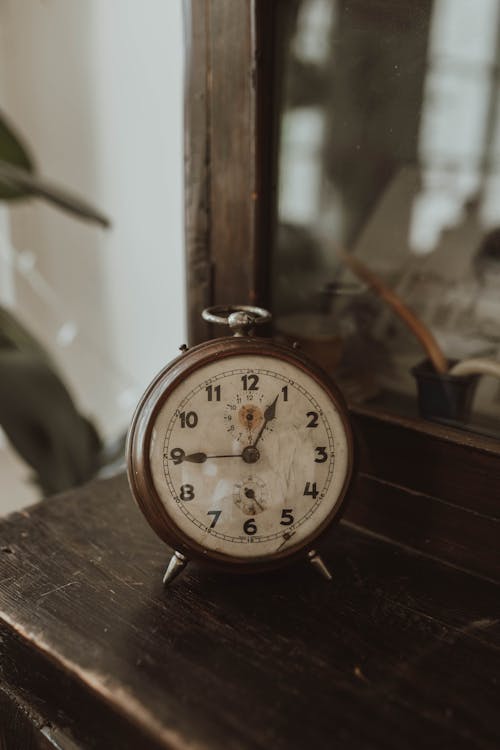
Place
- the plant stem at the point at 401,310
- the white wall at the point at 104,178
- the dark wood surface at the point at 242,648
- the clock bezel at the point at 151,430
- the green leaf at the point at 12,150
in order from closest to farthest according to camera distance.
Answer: the dark wood surface at the point at 242,648 → the clock bezel at the point at 151,430 → the plant stem at the point at 401,310 → the green leaf at the point at 12,150 → the white wall at the point at 104,178

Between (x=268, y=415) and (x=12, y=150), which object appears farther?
(x=12, y=150)

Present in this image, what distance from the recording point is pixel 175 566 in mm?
837

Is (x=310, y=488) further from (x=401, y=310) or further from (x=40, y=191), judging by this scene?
(x=40, y=191)

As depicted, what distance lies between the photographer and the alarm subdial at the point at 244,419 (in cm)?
81

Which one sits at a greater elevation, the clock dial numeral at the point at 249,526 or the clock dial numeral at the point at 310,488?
the clock dial numeral at the point at 310,488

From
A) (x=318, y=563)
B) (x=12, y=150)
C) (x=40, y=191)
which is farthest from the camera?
(x=12, y=150)

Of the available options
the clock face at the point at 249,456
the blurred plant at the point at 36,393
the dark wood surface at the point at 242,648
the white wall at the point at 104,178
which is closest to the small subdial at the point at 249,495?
the clock face at the point at 249,456

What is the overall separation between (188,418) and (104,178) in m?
1.01

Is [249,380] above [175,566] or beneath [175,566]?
above

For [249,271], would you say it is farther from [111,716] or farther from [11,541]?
[111,716]

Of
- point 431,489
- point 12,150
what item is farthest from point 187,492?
point 12,150

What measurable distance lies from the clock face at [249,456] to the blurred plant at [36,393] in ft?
1.50

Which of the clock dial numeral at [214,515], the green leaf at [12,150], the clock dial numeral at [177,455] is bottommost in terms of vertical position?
the clock dial numeral at [214,515]

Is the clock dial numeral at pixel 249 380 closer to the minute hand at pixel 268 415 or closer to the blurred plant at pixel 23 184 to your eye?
the minute hand at pixel 268 415
